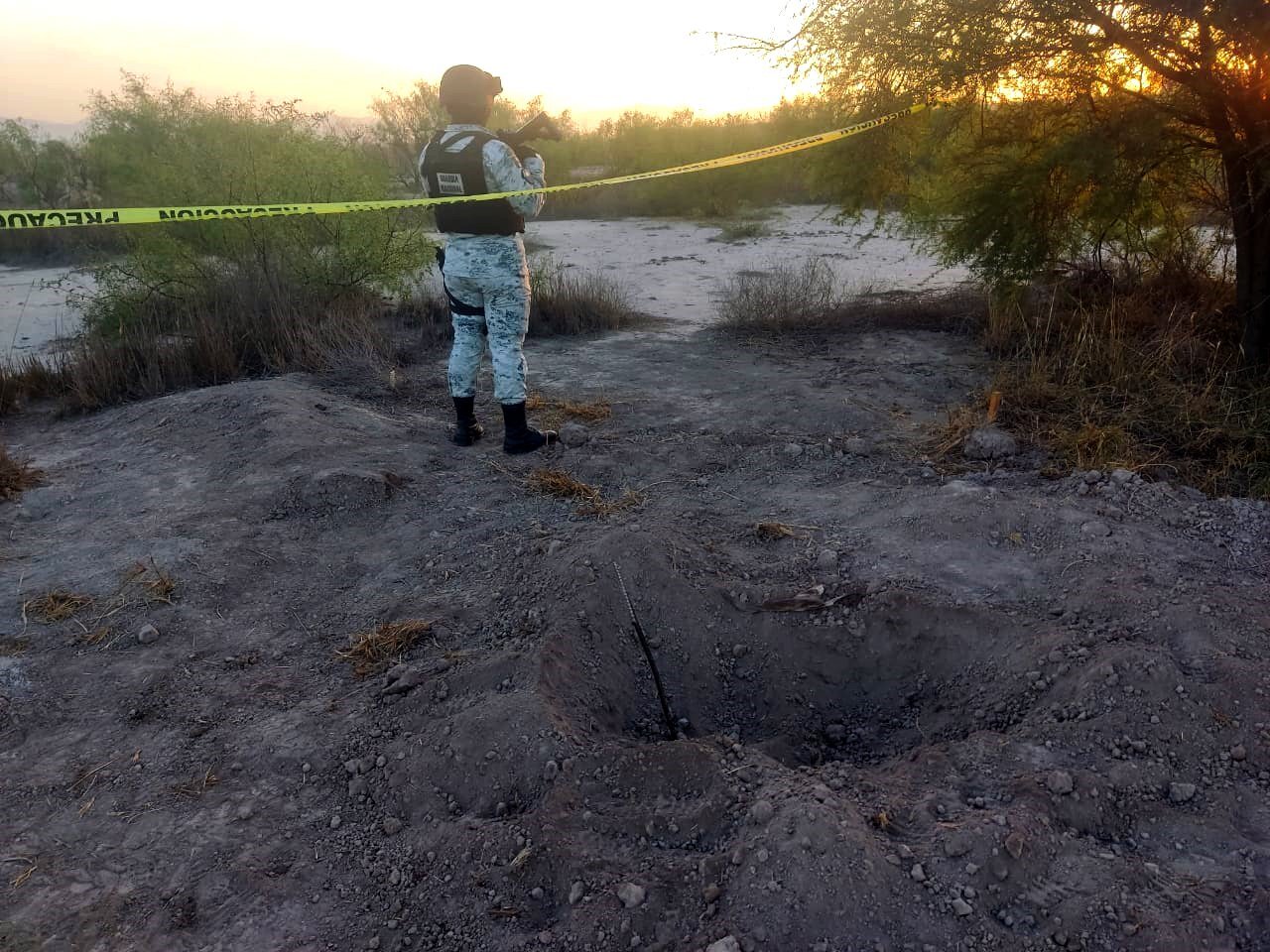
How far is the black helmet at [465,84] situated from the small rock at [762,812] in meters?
4.13

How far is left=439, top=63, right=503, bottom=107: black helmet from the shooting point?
4832 millimetres

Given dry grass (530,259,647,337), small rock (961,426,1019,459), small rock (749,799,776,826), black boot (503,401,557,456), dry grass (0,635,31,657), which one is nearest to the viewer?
small rock (749,799,776,826)

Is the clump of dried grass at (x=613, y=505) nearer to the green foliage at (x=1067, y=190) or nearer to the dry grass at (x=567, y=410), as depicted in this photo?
the dry grass at (x=567, y=410)

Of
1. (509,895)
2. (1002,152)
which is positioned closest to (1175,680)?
(509,895)

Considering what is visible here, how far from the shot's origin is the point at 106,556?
4.15m

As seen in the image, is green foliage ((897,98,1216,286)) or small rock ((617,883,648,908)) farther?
green foliage ((897,98,1216,286))

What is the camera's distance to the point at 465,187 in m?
→ 4.86

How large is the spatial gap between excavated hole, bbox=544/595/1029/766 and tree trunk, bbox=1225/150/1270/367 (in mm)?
3969

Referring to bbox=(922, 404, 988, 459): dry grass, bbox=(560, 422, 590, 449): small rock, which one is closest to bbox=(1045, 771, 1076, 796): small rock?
bbox=(922, 404, 988, 459): dry grass

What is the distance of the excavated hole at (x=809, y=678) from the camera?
2.92m

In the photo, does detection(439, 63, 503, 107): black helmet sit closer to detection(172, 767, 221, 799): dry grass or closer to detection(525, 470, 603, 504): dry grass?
detection(525, 470, 603, 504): dry grass

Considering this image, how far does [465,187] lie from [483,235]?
27 cm

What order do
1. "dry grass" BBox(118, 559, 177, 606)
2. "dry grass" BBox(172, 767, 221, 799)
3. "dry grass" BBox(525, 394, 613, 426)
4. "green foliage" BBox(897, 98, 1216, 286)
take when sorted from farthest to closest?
"dry grass" BBox(525, 394, 613, 426) < "green foliage" BBox(897, 98, 1216, 286) < "dry grass" BBox(118, 559, 177, 606) < "dry grass" BBox(172, 767, 221, 799)

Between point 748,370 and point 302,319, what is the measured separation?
382 cm
